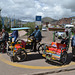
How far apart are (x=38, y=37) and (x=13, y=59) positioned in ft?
7.01

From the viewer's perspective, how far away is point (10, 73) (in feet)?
13.3

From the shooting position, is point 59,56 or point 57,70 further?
point 59,56

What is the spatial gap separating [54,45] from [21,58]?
196cm

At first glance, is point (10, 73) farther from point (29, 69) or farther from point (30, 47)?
point (30, 47)

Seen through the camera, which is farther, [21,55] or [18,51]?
[21,55]

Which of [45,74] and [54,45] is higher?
[54,45]

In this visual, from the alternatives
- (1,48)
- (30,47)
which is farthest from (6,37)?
(30,47)

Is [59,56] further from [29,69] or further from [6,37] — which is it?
[6,37]

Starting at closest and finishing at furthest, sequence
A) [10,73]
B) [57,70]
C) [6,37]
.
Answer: [10,73] → [57,70] → [6,37]

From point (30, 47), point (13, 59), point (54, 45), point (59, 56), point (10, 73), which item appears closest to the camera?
point (10, 73)

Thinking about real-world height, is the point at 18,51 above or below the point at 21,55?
above

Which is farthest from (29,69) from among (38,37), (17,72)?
(38,37)

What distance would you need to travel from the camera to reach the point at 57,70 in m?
4.38

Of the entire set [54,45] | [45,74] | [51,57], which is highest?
[54,45]
